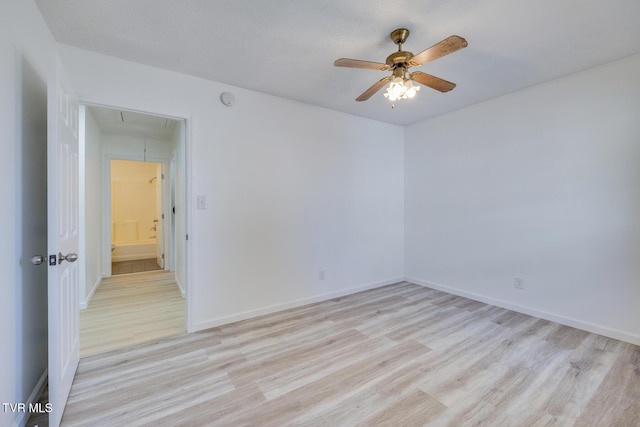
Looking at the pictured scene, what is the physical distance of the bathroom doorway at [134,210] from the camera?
629 cm

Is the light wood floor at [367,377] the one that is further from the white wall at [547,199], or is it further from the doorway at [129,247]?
the doorway at [129,247]

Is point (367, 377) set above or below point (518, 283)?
below

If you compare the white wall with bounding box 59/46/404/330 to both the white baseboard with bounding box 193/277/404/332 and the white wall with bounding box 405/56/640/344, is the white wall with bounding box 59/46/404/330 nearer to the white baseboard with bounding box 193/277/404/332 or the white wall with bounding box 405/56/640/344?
the white baseboard with bounding box 193/277/404/332

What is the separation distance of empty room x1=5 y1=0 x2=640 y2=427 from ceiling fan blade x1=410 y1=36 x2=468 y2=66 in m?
0.02

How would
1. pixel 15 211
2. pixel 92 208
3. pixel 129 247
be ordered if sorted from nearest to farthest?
pixel 15 211
pixel 92 208
pixel 129 247

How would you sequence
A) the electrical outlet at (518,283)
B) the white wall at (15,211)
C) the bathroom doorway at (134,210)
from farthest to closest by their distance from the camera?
the bathroom doorway at (134,210) → the electrical outlet at (518,283) → the white wall at (15,211)

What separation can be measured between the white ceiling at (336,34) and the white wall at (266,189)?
0.24 metres

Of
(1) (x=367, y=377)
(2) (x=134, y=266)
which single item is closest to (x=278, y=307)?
(1) (x=367, y=377)

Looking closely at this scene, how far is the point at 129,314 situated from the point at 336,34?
3.43 meters

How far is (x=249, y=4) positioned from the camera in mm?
1714

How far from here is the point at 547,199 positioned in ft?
9.35

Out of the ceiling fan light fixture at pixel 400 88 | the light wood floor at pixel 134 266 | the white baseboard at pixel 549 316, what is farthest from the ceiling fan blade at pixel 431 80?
the light wood floor at pixel 134 266

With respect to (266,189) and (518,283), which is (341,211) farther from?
(518,283)

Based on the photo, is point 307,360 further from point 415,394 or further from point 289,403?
point 415,394
